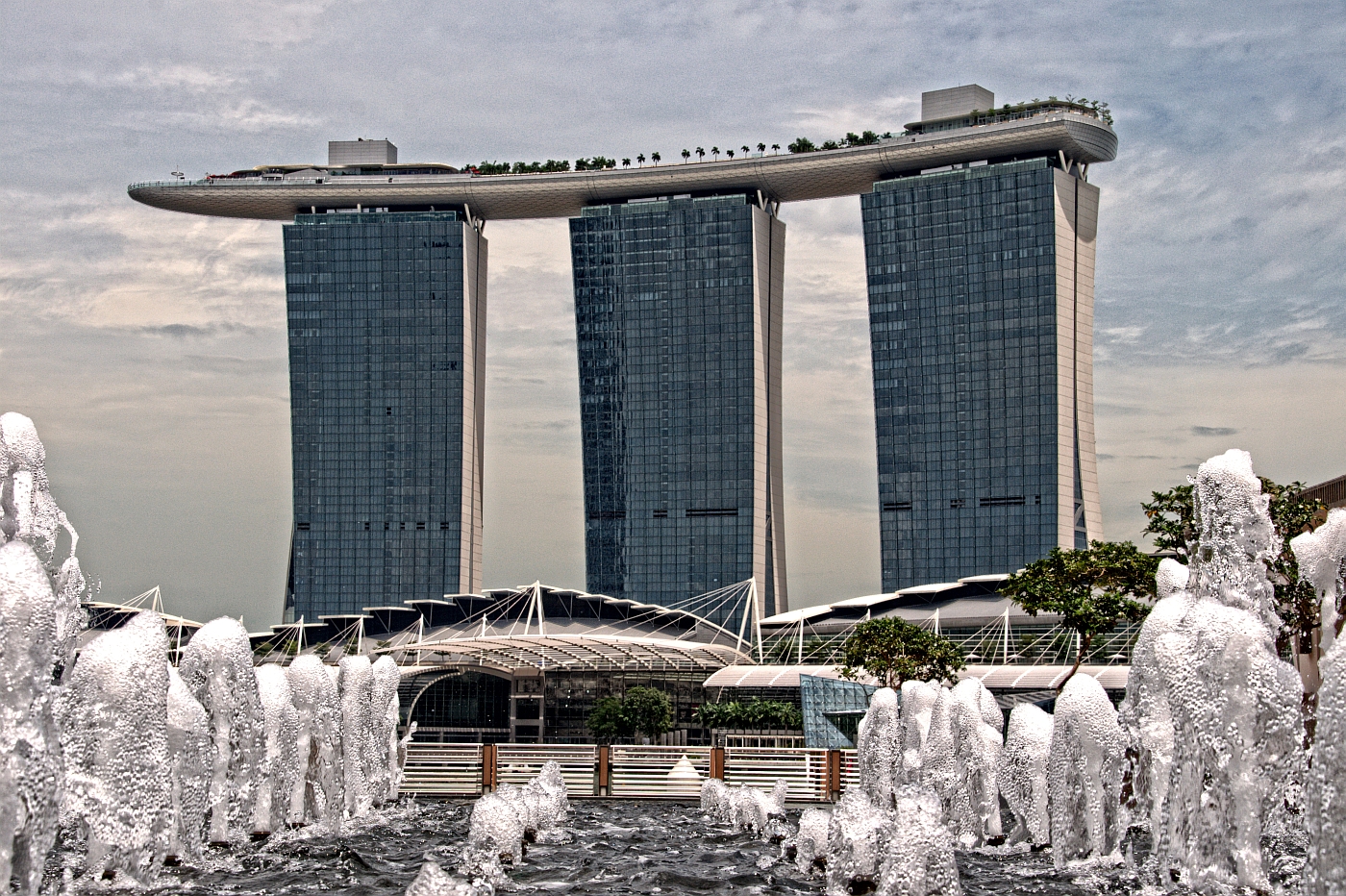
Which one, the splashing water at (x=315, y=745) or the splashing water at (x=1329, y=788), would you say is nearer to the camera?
the splashing water at (x=1329, y=788)

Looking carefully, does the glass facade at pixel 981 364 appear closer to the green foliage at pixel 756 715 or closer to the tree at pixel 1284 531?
the green foliage at pixel 756 715

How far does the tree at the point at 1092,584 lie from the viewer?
48.8 metres

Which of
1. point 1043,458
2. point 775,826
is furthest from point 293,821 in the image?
point 1043,458

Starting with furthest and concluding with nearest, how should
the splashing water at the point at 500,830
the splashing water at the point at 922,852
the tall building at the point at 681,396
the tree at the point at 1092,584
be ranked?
1. the tall building at the point at 681,396
2. the tree at the point at 1092,584
3. the splashing water at the point at 500,830
4. the splashing water at the point at 922,852

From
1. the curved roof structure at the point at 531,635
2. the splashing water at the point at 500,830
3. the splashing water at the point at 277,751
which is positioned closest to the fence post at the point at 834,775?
the splashing water at the point at 500,830

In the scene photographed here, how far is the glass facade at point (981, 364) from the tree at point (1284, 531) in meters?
81.9

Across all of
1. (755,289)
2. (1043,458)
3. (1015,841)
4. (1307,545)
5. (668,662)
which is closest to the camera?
(1307,545)

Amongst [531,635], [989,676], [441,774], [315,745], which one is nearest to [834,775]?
[441,774]

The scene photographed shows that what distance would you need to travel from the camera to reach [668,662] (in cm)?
8544

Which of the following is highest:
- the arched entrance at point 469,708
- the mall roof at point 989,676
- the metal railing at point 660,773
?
the mall roof at point 989,676

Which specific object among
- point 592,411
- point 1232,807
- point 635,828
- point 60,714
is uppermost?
point 592,411

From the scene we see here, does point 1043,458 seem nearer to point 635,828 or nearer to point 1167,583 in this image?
point 635,828

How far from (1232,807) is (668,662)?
220ft

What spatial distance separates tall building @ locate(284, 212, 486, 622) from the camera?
484 feet
